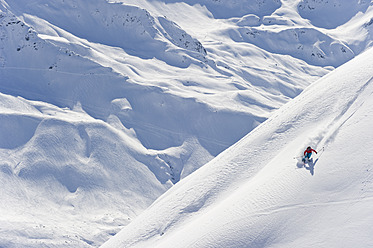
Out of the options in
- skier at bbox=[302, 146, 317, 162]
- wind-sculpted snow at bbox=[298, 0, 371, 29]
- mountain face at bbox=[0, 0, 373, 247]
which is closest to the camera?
skier at bbox=[302, 146, 317, 162]

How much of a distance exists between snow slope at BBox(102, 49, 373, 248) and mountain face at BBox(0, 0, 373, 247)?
9.25 metres

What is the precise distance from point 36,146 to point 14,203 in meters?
5.36

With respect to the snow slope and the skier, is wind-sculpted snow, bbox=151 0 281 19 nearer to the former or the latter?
the snow slope

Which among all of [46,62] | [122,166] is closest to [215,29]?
[46,62]

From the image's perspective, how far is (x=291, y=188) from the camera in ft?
45.3

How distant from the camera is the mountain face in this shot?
27500 mm

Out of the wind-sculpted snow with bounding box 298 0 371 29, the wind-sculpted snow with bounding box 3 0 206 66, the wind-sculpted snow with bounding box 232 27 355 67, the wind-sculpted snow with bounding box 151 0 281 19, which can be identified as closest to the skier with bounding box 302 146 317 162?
the wind-sculpted snow with bounding box 3 0 206 66

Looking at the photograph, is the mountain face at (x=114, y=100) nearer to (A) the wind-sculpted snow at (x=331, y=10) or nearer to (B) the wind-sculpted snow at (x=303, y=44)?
(B) the wind-sculpted snow at (x=303, y=44)

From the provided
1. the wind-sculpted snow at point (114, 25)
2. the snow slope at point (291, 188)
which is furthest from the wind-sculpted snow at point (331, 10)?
the snow slope at point (291, 188)

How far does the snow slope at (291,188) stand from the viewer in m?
12.3

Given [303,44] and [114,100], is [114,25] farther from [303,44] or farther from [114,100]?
[303,44]

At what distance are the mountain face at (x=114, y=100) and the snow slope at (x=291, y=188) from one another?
9.25 metres

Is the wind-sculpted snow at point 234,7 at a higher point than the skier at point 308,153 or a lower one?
higher

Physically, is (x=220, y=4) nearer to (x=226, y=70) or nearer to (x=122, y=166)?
(x=226, y=70)
